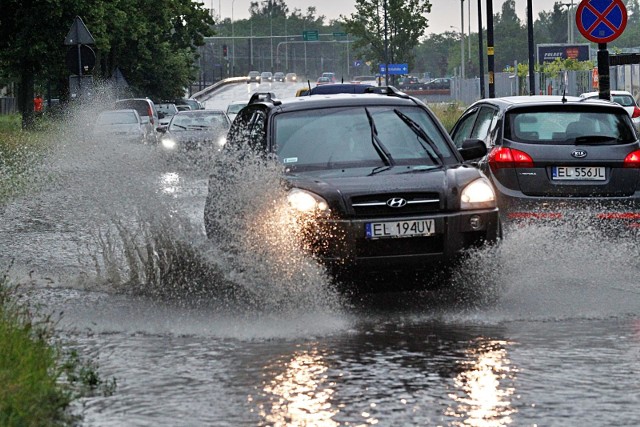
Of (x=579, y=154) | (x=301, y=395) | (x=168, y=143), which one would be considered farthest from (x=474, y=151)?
(x=168, y=143)

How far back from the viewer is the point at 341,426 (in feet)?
21.2

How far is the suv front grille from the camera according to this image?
1015cm

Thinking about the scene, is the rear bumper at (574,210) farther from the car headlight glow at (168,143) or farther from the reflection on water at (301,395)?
the car headlight glow at (168,143)

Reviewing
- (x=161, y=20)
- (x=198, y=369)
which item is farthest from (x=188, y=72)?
(x=198, y=369)

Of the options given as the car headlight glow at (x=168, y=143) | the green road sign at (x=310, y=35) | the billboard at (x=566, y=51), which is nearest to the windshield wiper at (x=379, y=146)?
the car headlight glow at (x=168, y=143)

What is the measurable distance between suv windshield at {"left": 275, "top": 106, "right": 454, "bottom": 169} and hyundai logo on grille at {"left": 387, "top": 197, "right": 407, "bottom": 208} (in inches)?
30.8

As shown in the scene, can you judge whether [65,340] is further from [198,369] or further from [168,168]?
[168,168]

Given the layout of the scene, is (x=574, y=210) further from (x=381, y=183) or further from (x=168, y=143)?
(x=168, y=143)

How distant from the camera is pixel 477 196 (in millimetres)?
10539

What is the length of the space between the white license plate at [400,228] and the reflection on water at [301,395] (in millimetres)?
1792

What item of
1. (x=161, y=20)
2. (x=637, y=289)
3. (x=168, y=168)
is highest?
(x=161, y=20)

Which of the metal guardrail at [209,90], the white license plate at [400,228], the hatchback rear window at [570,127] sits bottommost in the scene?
the white license plate at [400,228]

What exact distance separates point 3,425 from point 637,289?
6.31 meters

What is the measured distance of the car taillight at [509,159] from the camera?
13.1m
